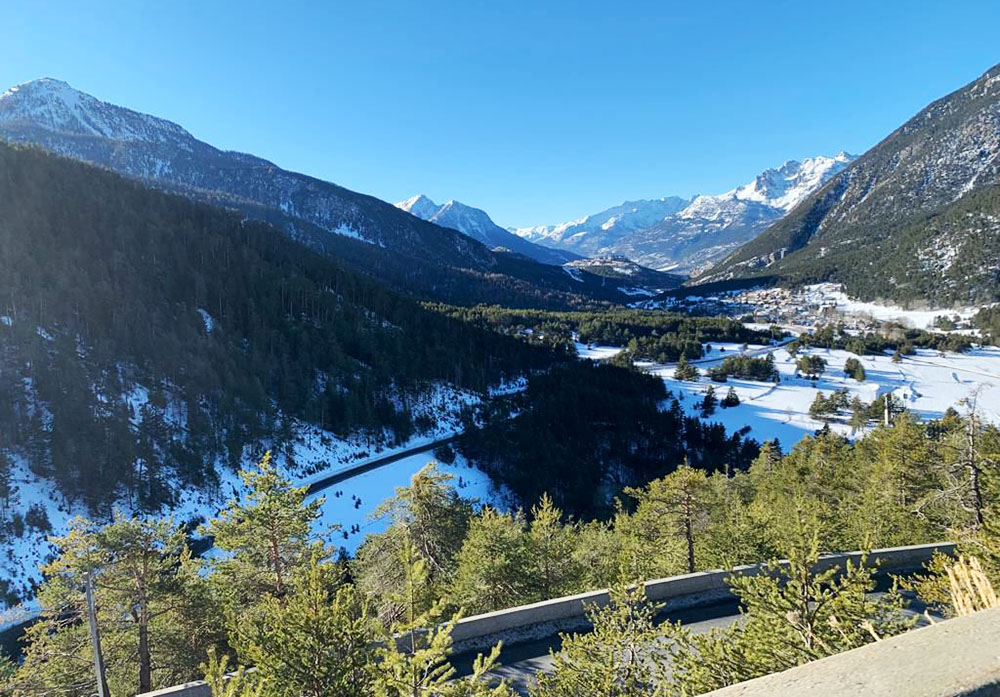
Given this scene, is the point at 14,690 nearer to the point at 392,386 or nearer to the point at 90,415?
the point at 90,415

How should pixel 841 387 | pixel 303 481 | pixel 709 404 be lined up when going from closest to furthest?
1. pixel 303 481
2. pixel 709 404
3. pixel 841 387

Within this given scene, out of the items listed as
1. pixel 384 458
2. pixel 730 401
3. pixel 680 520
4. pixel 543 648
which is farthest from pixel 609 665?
pixel 730 401

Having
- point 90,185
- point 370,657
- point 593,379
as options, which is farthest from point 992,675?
point 90,185

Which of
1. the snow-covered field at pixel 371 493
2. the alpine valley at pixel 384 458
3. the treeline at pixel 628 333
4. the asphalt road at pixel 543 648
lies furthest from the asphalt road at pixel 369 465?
the treeline at pixel 628 333

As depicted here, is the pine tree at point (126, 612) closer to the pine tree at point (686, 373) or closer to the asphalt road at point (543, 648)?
the asphalt road at point (543, 648)

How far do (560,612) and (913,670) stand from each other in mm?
11697

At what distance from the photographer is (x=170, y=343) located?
8594 cm

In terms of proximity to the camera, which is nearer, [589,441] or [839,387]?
[589,441]

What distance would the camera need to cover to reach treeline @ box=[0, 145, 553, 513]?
62.6m

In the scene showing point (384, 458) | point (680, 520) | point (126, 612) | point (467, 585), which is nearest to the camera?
point (126, 612)

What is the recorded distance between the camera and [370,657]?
806cm

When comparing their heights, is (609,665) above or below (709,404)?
above

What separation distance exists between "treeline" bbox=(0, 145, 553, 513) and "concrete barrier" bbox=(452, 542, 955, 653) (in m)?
63.6

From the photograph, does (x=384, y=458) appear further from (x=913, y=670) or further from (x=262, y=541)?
(x=913, y=670)
